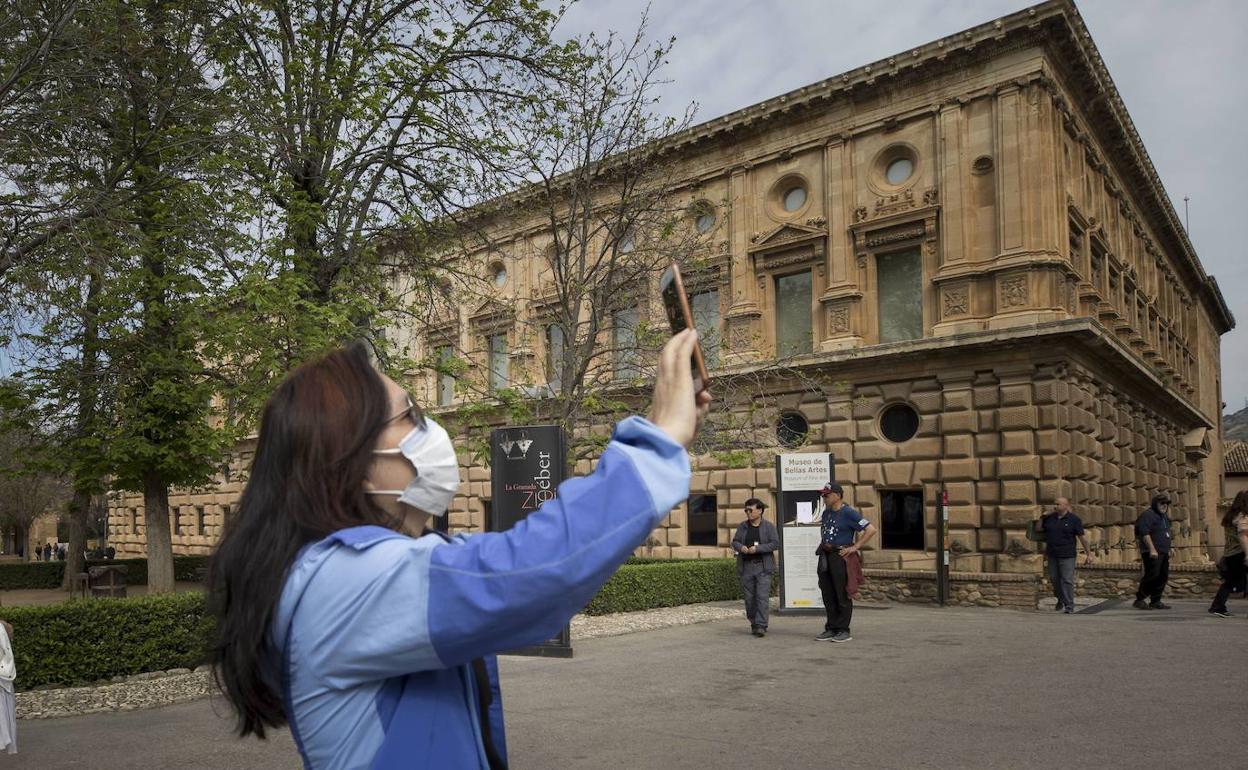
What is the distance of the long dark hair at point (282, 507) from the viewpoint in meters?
1.77

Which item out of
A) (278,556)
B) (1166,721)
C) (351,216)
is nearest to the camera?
(278,556)

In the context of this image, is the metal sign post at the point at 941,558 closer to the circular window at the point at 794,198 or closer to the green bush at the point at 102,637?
the circular window at the point at 794,198

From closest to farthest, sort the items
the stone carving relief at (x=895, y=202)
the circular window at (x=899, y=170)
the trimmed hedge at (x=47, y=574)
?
1. the stone carving relief at (x=895, y=202)
2. the circular window at (x=899, y=170)
3. the trimmed hedge at (x=47, y=574)

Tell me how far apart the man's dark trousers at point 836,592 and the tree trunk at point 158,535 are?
11350 mm

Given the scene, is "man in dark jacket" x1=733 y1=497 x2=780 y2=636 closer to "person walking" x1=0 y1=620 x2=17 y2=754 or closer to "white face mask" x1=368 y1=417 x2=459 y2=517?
"person walking" x1=0 y1=620 x2=17 y2=754

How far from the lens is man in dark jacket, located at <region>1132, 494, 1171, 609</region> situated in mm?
18938

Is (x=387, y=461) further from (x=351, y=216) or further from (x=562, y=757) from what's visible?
(x=351, y=216)

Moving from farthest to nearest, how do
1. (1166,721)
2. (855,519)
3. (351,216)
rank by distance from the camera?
(351,216) < (855,519) < (1166,721)

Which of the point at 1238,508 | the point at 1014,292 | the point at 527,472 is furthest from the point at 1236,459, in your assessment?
the point at 527,472

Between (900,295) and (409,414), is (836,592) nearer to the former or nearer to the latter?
(900,295)

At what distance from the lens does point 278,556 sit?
175 cm

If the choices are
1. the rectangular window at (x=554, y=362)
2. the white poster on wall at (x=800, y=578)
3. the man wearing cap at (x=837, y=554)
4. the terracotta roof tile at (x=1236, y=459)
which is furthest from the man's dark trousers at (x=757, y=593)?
the terracotta roof tile at (x=1236, y=459)

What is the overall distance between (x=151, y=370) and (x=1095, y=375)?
21.5m

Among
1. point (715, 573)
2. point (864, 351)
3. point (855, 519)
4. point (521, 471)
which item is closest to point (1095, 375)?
point (864, 351)
